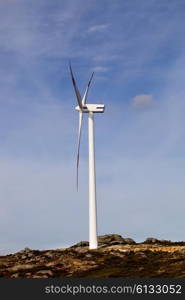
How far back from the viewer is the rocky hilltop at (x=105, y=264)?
274 ft

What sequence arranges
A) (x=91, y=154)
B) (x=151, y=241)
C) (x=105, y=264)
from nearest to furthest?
(x=105, y=264) < (x=91, y=154) < (x=151, y=241)

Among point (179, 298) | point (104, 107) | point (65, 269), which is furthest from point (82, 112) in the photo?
point (179, 298)

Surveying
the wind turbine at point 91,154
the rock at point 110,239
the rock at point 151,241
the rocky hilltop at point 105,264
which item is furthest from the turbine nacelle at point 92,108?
the rock at point 151,241

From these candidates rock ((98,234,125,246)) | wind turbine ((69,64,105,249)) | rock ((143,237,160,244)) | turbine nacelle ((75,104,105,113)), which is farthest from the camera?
rock ((143,237,160,244))

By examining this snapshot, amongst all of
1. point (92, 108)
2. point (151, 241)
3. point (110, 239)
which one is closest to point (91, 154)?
point (92, 108)

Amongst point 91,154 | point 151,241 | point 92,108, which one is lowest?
point 151,241

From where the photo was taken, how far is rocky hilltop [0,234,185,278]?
8357 centimetres

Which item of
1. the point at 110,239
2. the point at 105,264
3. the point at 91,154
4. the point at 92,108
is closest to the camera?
the point at 105,264

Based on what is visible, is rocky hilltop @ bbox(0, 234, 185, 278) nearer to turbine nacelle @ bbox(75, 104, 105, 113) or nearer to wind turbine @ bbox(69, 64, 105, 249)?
wind turbine @ bbox(69, 64, 105, 249)

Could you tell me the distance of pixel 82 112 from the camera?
109812 millimetres

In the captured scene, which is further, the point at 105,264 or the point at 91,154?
the point at 91,154

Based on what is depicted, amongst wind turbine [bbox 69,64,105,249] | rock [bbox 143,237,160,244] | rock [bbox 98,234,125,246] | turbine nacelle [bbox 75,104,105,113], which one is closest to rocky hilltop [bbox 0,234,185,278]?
wind turbine [bbox 69,64,105,249]

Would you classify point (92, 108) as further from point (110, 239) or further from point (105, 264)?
point (110, 239)

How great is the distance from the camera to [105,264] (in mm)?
91250
